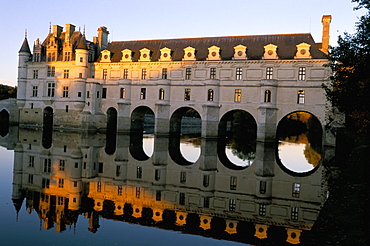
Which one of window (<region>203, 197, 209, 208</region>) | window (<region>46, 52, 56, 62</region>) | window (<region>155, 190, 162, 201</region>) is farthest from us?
window (<region>46, 52, 56, 62</region>)

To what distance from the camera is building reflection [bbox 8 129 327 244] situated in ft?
29.5

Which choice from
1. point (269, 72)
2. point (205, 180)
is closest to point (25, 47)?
point (269, 72)

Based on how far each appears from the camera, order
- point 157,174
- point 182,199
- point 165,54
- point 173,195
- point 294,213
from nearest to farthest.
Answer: point 294,213 < point 182,199 < point 173,195 < point 157,174 < point 165,54

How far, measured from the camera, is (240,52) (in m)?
A: 34.4

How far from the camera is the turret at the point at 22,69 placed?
44.1 metres

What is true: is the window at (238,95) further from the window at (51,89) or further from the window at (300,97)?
the window at (51,89)

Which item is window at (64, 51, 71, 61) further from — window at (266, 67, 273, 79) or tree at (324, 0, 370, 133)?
tree at (324, 0, 370, 133)

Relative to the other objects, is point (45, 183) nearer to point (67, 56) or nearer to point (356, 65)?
point (356, 65)

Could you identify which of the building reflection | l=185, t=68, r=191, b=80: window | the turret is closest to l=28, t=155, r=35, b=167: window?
the building reflection

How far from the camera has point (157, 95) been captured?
37312 millimetres

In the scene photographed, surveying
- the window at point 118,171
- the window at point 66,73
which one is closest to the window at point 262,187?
the window at point 118,171

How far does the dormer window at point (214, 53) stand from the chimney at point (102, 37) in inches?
664

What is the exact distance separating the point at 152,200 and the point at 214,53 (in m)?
26.7

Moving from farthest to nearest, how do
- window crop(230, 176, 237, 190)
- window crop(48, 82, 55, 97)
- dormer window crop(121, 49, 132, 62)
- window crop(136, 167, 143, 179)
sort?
window crop(48, 82, 55, 97), dormer window crop(121, 49, 132, 62), window crop(136, 167, 143, 179), window crop(230, 176, 237, 190)
